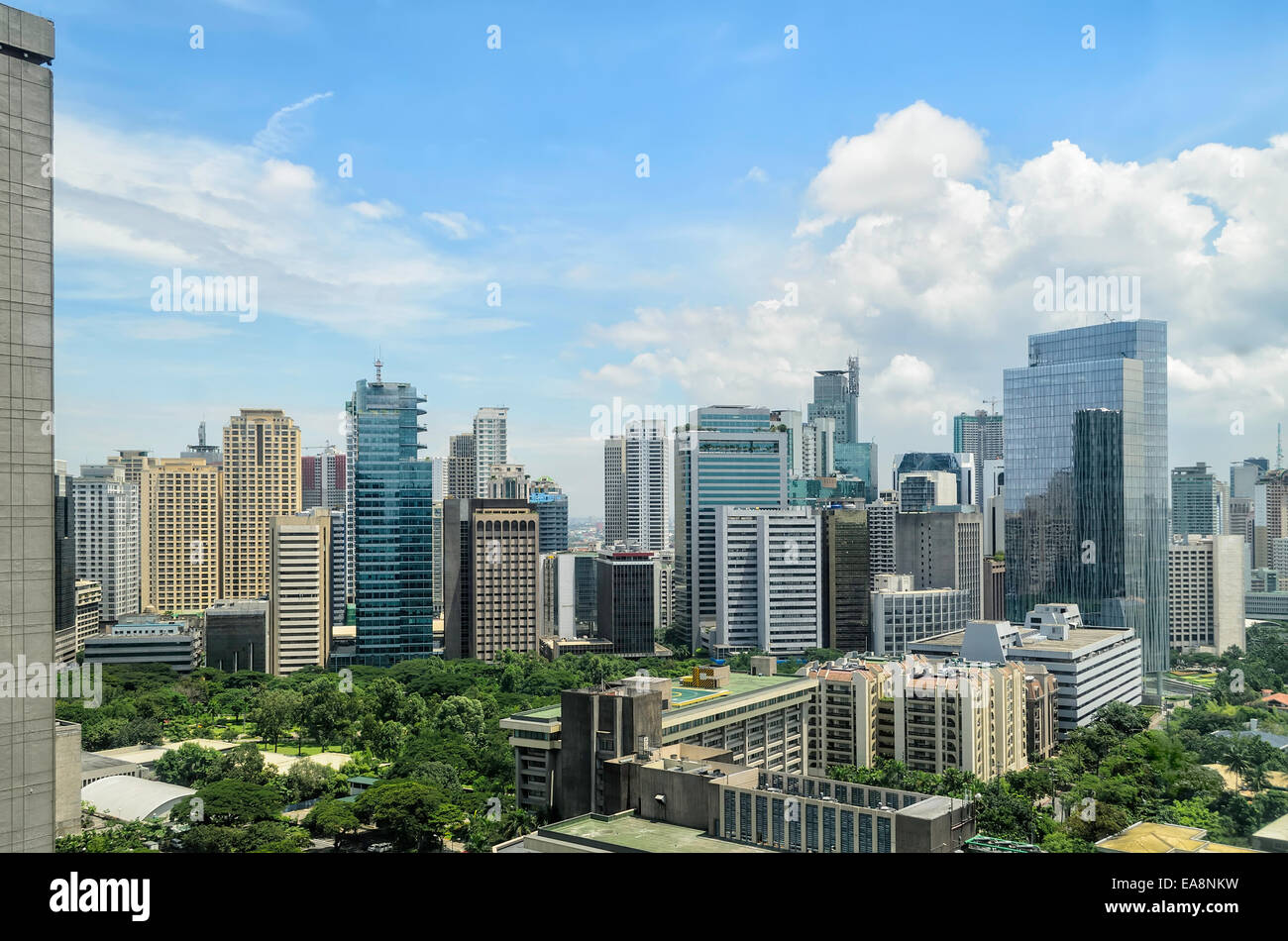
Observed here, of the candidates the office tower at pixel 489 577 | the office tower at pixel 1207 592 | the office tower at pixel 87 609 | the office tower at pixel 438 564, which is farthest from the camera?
the office tower at pixel 438 564

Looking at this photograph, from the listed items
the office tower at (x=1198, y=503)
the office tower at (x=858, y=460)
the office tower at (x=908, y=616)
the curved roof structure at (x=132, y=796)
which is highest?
the office tower at (x=858, y=460)

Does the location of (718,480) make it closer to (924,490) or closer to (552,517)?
(552,517)

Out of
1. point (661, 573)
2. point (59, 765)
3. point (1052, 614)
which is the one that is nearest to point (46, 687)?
point (59, 765)

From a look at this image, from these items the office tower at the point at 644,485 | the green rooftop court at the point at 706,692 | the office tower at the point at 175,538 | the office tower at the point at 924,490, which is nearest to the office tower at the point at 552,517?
the office tower at the point at 644,485

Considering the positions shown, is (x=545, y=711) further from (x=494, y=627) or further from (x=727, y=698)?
(x=494, y=627)

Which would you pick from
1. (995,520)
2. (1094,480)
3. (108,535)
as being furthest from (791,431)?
(108,535)

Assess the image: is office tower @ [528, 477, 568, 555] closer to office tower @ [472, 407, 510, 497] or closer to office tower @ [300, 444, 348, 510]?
office tower @ [472, 407, 510, 497]

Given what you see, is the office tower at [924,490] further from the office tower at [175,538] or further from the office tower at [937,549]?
the office tower at [175,538]
